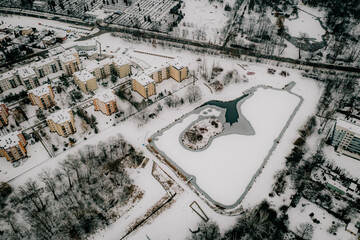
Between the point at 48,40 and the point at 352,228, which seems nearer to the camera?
the point at 352,228

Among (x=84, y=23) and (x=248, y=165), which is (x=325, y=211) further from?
(x=84, y=23)

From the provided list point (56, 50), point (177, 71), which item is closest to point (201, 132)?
point (177, 71)

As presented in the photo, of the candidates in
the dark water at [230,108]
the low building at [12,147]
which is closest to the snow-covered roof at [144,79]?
the dark water at [230,108]

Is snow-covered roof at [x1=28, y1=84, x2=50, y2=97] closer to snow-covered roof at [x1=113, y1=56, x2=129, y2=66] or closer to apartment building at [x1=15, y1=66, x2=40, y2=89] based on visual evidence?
apartment building at [x1=15, y1=66, x2=40, y2=89]

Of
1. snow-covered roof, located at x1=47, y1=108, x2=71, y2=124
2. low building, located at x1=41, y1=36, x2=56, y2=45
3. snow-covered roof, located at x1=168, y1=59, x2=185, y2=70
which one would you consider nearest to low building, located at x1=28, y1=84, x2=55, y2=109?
snow-covered roof, located at x1=47, y1=108, x2=71, y2=124

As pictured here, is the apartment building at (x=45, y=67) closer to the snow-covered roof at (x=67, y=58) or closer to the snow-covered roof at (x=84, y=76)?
the snow-covered roof at (x=67, y=58)

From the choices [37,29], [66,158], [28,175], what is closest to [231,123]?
[66,158]

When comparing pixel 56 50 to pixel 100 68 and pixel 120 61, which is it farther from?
pixel 120 61
